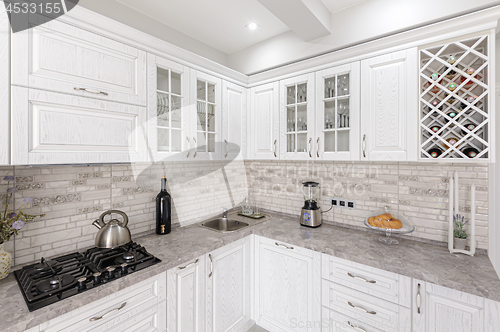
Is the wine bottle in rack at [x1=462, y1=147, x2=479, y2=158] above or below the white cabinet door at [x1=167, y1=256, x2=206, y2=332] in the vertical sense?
above

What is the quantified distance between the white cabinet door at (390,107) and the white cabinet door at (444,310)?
2.74 feet

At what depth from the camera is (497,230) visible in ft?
6.11

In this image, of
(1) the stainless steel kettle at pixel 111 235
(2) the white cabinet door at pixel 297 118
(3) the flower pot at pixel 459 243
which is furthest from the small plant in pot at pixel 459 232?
(1) the stainless steel kettle at pixel 111 235

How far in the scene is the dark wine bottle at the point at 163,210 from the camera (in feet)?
6.64

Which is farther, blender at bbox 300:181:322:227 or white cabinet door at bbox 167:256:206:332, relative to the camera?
blender at bbox 300:181:322:227

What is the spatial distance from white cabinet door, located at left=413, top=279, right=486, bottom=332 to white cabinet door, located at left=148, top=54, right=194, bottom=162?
186 centimetres

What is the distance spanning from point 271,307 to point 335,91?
6.47ft

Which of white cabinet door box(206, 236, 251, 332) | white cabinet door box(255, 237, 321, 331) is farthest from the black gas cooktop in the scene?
white cabinet door box(255, 237, 321, 331)

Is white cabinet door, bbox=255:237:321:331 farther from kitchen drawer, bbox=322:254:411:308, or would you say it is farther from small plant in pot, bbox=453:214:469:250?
small plant in pot, bbox=453:214:469:250

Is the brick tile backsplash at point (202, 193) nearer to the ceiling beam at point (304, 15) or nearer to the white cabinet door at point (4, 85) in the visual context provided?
the white cabinet door at point (4, 85)

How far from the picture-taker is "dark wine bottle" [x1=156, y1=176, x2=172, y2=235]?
2.03m

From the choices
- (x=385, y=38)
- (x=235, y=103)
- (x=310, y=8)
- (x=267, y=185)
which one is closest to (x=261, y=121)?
(x=235, y=103)

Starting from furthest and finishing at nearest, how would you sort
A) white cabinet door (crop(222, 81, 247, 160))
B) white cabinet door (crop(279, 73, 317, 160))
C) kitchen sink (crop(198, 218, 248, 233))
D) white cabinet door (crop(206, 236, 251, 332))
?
kitchen sink (crop(198, 218, 248, 233)), white cabinet door (crop(222, 81, 247, 160)), white cabinet door (crop(279, 73, 317, 160)), white cabinet door (crop(206, 236, 251, 332))

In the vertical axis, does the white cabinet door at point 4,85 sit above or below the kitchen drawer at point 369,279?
above
